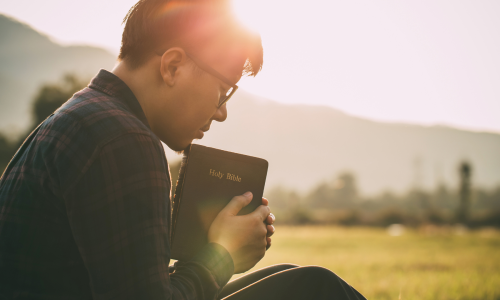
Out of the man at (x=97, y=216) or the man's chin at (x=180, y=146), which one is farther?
the man's chin at (x=180, y=146)

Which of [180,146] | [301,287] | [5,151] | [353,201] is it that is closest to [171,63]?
[180,146]

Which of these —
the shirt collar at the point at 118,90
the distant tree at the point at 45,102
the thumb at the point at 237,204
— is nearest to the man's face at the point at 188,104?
the shirt collar at the point at 118,90

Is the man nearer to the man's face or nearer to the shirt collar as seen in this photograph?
the shirt collar

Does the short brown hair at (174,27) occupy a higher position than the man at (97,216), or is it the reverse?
the short brown hair at (174,27)

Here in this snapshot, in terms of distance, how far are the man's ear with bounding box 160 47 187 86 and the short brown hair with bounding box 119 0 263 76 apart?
91 mm

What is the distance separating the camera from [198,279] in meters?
1.17

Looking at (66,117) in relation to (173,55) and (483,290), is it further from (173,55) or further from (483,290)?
(483,290)

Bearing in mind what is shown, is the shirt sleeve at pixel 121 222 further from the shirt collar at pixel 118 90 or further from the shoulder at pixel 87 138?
the shirt collar at pixel 118 90

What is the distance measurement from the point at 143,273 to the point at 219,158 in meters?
0.73

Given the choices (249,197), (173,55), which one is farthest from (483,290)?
(173,55)

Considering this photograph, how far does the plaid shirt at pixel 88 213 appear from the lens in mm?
958

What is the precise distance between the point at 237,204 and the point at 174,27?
0.82 metres

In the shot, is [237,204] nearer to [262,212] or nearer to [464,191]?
[262,212]

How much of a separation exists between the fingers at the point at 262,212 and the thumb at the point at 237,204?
60 mm
